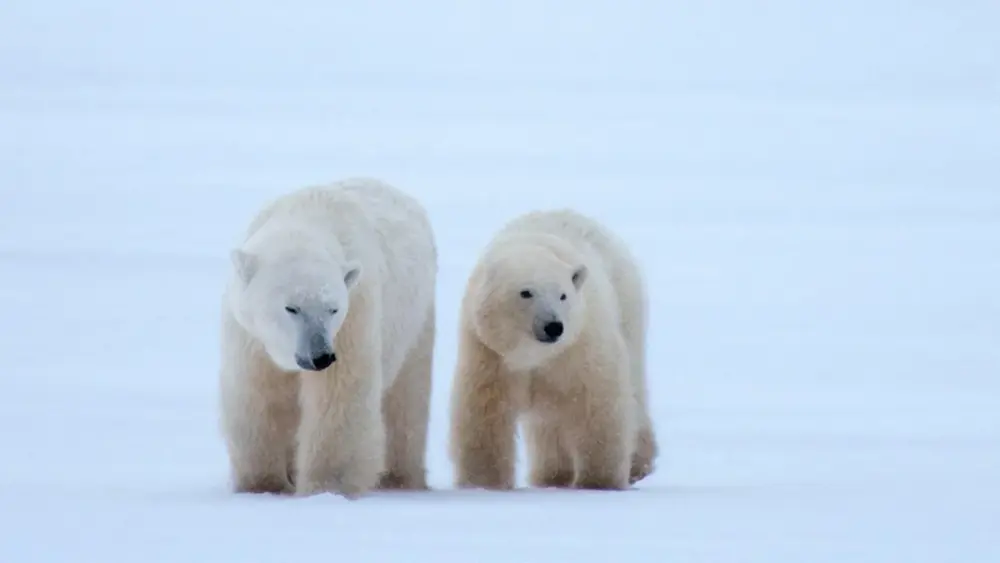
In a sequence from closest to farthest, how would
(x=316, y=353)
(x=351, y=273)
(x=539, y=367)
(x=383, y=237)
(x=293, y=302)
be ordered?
(x=316, y=353), (x=293, y=302), (x=351, y=273), (x=383, y=237), (x=539, y=367)

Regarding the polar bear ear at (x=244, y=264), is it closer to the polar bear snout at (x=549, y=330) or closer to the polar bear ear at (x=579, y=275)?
the polar bear snout at (x=549, y=330)

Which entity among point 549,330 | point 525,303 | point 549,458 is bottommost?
point 549,458

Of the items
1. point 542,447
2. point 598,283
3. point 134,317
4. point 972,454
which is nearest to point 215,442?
point 542,447

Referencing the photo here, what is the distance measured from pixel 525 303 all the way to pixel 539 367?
32cm

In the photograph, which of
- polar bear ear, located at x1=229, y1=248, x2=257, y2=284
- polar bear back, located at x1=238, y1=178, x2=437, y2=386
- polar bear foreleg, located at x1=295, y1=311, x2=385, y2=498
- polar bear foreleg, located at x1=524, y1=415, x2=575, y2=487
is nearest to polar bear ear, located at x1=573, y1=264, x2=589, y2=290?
polar bear back, located at x1=238, y1=178, x2=437, y2=386

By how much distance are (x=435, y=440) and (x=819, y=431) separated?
2274mm

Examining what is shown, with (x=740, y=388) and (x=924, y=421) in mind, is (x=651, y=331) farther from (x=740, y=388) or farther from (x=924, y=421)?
(x=924, y=421)

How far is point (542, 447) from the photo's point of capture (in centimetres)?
903

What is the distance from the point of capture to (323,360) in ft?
21.1

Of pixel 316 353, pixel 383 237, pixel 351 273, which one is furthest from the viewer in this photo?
pixel 383 237

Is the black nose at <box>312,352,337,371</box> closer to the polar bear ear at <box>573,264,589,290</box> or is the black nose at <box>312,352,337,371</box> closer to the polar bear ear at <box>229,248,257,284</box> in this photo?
the polar bear ear at <box>229,248,257,284</box>

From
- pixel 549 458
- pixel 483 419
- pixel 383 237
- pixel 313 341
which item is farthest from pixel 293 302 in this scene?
pixel 549 458

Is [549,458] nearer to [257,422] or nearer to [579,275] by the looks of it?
[579,275]

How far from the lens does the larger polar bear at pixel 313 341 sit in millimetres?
6598
